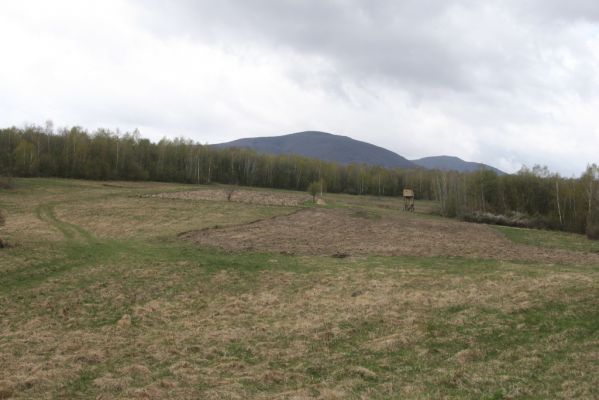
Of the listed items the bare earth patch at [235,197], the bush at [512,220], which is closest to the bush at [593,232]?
the bush at [512,220]

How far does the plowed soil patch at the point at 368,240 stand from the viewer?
33.6 meters

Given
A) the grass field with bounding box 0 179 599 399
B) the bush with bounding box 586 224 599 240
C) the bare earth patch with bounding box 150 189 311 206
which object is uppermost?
the bare earth patch with bounding box 150 189 311 206

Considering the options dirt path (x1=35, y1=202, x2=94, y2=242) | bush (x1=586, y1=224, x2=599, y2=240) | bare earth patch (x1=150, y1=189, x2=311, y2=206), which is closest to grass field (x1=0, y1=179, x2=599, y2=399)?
dirt path (x1=35, y1=202, x2=94, y2=242)

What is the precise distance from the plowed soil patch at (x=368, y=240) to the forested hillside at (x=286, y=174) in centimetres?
2212

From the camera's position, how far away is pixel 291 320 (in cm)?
1780

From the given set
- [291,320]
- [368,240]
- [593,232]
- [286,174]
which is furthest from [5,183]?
[593,232]

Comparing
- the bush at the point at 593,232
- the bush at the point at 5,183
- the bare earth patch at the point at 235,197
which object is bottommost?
the bush at the point at 593,232

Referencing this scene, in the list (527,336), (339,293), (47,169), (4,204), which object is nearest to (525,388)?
(527,336)

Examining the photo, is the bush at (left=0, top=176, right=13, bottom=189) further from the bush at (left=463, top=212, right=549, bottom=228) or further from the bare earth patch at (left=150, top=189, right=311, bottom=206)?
the bush at (left=463, top=212, right=549, bottom=228)

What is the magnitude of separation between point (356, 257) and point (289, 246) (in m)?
6.61

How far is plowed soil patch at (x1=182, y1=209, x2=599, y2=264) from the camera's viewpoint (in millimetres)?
33597

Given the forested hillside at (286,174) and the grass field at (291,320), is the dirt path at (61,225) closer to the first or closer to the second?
the grass field at (291,320)

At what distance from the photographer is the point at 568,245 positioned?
42.6m

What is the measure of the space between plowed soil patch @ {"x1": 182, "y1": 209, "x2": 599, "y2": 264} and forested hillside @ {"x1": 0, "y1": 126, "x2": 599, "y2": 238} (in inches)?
871
